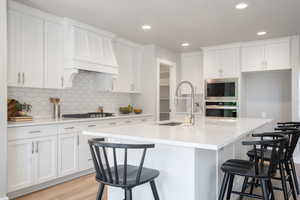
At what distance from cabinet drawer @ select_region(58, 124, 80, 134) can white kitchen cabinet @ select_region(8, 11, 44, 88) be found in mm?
723

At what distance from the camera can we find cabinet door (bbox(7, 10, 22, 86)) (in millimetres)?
3158

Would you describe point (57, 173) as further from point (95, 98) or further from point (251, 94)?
point (251, 94)

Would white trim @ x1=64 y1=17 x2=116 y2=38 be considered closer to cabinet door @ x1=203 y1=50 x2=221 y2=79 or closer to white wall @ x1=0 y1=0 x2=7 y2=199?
white wall @ x1=0 y1=0 x2=7 y2=199

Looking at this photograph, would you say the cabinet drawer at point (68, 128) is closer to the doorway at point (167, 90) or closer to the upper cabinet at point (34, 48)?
the upper cabinet at point (34, 48)

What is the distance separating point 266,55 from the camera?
505 cm

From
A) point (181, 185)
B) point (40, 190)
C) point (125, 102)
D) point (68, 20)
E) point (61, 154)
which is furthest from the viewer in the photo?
point (125, 102)

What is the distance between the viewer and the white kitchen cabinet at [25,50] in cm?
319

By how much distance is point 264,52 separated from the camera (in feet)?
16.7

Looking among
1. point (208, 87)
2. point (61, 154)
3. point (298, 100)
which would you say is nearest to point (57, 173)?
point (61, 154)

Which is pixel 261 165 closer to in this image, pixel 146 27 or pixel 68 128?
pixel 68 128

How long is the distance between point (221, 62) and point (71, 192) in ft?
14.0

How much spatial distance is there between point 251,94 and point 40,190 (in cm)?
490

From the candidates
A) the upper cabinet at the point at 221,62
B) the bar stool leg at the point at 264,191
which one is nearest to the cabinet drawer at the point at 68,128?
the bar stool leg at the point at 264,191

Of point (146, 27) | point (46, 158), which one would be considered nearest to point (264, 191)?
point (46, 158)
